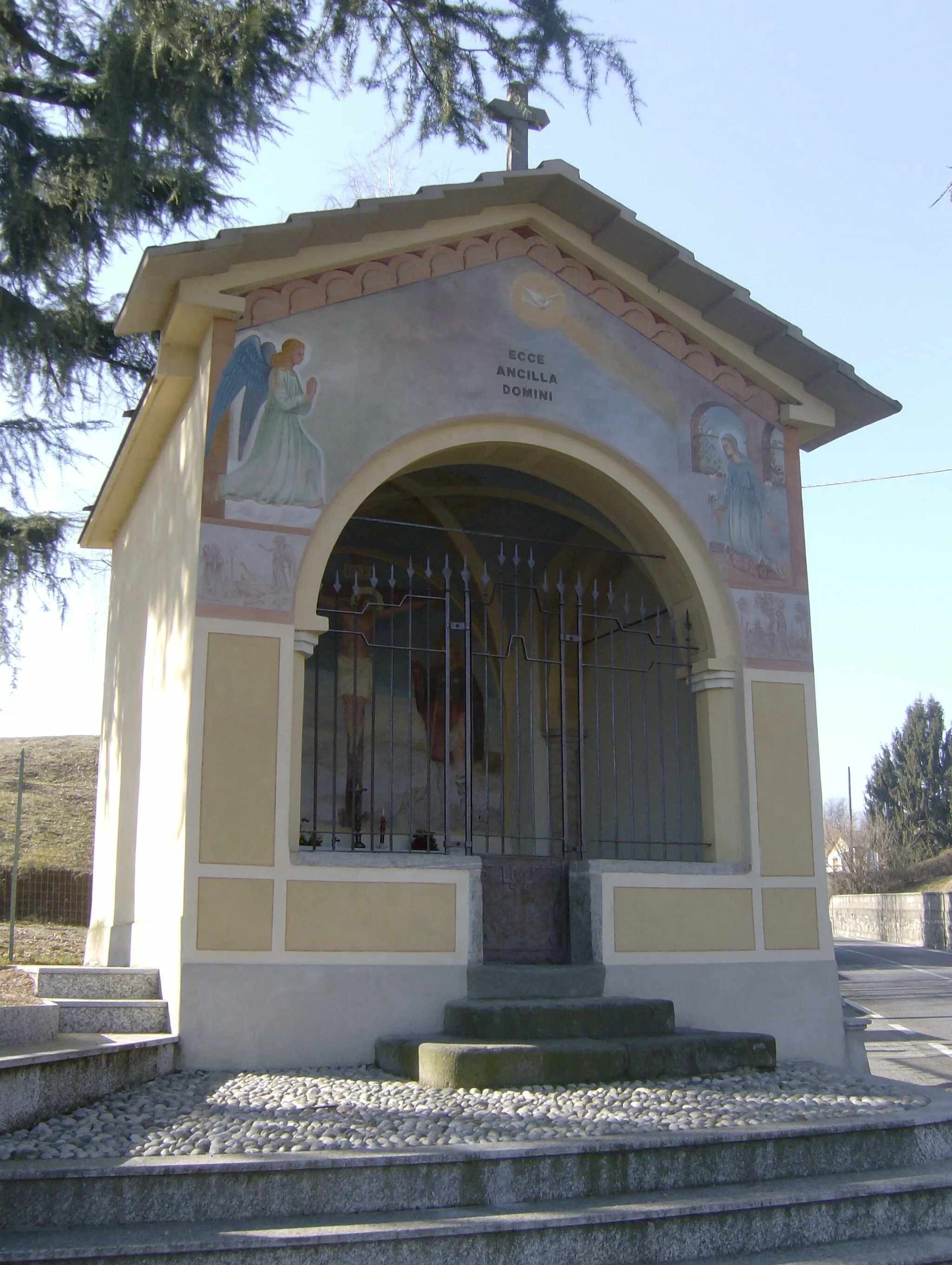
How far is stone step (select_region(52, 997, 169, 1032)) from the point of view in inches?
275

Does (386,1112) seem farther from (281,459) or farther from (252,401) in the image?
(252,401)

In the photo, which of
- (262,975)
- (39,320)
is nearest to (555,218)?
(39,320)

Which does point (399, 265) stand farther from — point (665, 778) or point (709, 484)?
point (665, 778)

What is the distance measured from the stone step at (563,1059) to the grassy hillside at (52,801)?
9237mm

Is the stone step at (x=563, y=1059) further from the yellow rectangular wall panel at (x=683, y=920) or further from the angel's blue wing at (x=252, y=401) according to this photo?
the angel's blue wing at (x=252, y=401)

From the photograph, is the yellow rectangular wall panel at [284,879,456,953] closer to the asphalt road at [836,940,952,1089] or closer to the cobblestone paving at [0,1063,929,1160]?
the cobblestone paving at [0,1063,929,1160]

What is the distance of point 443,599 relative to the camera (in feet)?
31.4

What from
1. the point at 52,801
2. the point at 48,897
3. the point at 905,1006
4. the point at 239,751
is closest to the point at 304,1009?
the point at 239,751

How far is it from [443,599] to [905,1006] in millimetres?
12242

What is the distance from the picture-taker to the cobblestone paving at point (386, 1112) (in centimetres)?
519

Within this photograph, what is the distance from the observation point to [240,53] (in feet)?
32.5

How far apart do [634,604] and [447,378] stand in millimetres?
3565

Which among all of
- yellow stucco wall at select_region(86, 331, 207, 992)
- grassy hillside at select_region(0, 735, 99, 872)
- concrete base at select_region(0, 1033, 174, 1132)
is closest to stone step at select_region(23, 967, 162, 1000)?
yellow stucco wall at select_region(86, 331, 207, 992)

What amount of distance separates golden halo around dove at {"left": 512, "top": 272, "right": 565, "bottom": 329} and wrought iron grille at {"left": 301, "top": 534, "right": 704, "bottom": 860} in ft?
7.67
